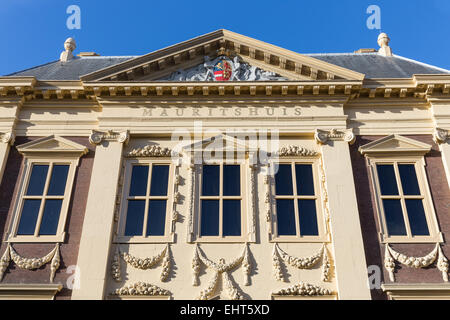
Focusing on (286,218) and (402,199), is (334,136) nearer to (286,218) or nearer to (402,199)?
(402,199)

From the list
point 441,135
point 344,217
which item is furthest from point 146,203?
point 441,135

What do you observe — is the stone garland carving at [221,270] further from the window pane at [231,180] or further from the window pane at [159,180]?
the window pane at [159,180]

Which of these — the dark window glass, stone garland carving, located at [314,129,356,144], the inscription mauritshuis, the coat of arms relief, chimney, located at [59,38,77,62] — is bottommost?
the dark window glass

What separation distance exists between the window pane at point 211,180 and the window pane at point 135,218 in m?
1.82

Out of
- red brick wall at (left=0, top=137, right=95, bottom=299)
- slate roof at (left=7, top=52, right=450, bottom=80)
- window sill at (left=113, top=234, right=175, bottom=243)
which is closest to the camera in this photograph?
red brick wall at (left=0, top=137, right=95, bottom=299)

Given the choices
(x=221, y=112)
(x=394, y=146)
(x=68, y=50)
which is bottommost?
(x=394, y=146)

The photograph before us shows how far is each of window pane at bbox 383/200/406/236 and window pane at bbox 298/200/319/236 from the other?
77.6 inches

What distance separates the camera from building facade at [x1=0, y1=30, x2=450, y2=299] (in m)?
11.8

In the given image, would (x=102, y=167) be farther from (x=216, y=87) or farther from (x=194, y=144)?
(x=216, y=87)

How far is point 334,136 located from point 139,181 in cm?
591

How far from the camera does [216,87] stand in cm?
1441

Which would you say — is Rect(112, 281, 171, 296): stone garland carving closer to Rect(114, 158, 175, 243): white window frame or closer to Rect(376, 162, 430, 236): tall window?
Rect(114, 158, 175, 243): white window frame

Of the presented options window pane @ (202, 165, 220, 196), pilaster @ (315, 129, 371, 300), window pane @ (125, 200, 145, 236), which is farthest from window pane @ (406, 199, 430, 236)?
window pane @ (125, 200, 145, 236)

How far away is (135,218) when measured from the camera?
12.9 m
